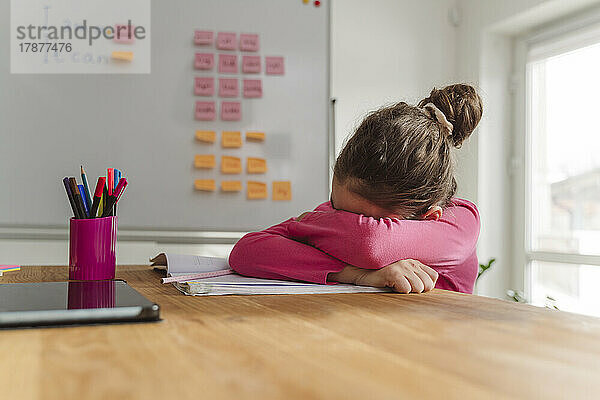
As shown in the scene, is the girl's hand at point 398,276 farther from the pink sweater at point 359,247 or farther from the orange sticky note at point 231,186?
the orange sticky note at point 231,186

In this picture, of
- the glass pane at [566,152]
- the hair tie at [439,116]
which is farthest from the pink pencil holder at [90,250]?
the glass pane at [566,152]

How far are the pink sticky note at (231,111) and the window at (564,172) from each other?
1.45 meters

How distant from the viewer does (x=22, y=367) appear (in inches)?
13.9

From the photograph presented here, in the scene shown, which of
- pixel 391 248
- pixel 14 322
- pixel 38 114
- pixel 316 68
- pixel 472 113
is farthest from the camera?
pixel 316 68

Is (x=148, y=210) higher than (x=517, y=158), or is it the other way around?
(x=517, y=158)

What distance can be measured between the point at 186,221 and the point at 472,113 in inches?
60.9

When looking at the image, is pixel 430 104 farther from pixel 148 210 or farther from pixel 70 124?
pixel 70 124

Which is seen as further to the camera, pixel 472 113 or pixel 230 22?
pixel 230 22

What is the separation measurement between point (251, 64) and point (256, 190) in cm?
50

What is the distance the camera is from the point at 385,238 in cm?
82

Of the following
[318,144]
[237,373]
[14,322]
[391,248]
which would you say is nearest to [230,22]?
[318,144]

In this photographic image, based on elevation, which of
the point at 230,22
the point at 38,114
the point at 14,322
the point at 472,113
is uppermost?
the point at 230,22

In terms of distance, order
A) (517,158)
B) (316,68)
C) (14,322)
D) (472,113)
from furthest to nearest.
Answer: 1. (517,158)
2. (316,68)
3. (472,113)
4. (14,322)

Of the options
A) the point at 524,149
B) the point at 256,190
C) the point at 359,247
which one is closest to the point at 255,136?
the point at 256,190
